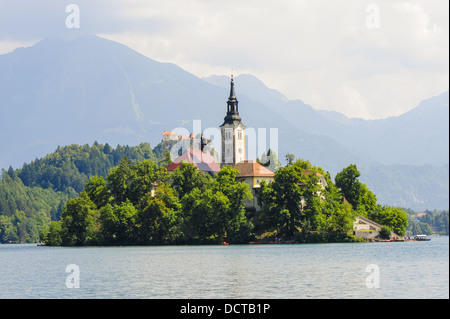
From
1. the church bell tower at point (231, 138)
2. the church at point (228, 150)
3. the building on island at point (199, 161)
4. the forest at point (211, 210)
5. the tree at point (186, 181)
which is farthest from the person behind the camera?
the church bell tower at point (231, 138)

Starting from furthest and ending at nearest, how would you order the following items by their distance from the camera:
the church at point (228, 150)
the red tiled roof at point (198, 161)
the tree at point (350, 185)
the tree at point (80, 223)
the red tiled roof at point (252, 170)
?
the church at point (228, 150)
the red tiled roof at point (198, 161)
the red tiled roof at point (252, 170)
the tree at point (350, 185)
the tree at point (80, 223)

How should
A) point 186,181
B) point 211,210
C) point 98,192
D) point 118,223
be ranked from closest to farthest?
point 211,210 → point 118,223 → point 186,181 → point 98,192

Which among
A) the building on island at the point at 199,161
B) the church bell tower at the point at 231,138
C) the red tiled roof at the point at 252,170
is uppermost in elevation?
the church bell tower at the point at 231,138

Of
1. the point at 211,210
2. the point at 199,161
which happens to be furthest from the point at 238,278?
the point at 199,161

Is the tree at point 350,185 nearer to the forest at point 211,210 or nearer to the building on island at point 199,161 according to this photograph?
the forest at point 211,210

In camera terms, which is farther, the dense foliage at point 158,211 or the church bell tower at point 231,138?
the church bell tower at point 231,138

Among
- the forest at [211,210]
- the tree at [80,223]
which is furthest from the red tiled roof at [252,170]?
the tree at [80,223]

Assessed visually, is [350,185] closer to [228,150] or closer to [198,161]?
[198,161]

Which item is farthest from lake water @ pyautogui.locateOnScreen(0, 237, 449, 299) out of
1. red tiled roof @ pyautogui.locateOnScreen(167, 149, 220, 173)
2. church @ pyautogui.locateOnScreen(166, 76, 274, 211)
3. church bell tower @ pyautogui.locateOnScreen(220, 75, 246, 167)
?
church bell tower @ pyautogui.locateOnScreen(220, 75, 246, 167)

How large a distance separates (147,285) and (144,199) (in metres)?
63.4

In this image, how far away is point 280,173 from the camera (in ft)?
342

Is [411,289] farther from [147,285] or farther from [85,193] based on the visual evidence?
[85,193]
